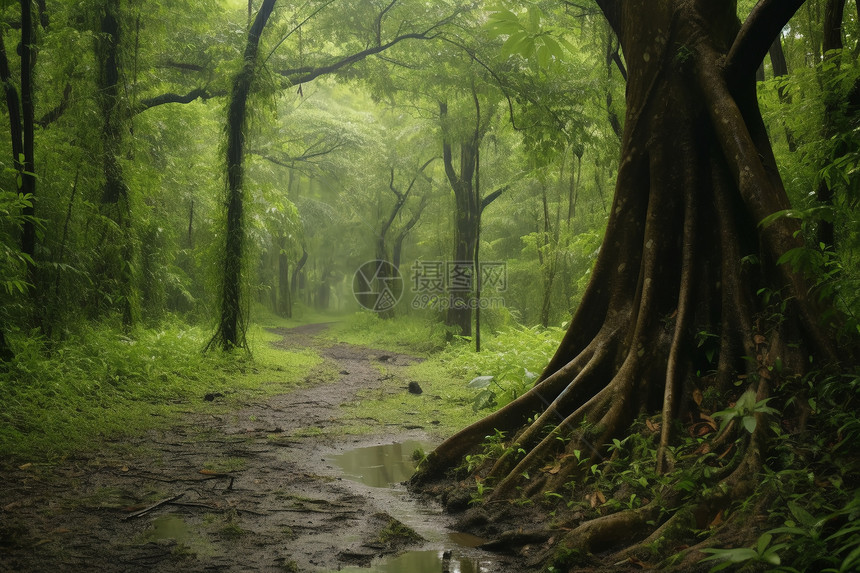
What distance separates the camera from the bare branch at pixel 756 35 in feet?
13.3

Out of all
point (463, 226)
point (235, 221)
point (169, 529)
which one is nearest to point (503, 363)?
point (235, 221)

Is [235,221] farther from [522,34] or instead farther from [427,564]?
[427,564]

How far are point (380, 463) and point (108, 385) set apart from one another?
173 inches

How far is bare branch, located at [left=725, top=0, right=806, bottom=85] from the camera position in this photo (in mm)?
4059

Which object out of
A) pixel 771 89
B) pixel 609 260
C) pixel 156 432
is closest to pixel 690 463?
pixel 609 260

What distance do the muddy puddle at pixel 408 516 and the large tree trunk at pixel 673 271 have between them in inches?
18.5

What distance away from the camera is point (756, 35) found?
166 inches

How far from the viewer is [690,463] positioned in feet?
12.0

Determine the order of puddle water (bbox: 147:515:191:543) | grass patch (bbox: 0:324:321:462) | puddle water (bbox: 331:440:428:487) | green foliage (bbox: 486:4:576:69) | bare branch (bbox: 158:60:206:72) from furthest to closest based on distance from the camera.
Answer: bare branch (bbox: 158:60:206:72), grass patch (bbox: 0:324:321:462), puddle water (bbox: 331:440:428:487), green foliage (bbox: 486:4:576:69), puddle water (bbox: 147:515:191:543)

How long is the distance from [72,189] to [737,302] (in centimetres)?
929

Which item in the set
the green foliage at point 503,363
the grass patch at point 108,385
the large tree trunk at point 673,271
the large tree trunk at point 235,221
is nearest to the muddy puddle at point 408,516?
the large tree trunk at point 673,271

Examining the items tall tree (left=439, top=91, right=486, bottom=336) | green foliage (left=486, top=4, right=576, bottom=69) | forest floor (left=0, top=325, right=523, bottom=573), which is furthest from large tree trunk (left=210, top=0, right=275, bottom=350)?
green foliage (left=486, top=4, right=576, bottom=69)

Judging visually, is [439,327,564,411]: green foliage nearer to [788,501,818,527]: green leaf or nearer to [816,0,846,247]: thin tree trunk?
[816,0,846,247]: thin tree trunk

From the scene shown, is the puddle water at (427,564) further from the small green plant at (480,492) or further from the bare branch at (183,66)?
the bare branch at (183,66)
